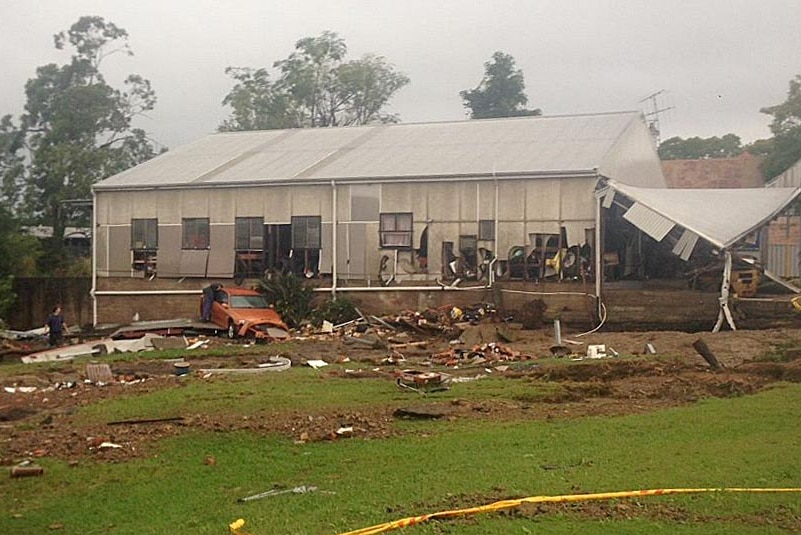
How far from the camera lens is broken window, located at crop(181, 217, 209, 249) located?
37.9 meters

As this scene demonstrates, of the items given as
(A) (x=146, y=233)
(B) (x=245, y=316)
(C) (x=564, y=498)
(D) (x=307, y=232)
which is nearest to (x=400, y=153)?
(D) (x=307, y=232)

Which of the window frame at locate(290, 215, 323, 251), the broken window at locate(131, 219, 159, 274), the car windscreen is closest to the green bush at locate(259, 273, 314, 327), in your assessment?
the car windscreen

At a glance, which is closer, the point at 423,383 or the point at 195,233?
the point at 423,383

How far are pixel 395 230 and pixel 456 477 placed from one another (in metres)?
25.1

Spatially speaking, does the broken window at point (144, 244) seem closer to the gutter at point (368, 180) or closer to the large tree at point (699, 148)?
the gutter at point (368, 180)

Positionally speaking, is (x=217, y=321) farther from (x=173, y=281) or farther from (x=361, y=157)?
(x=361, y=157)

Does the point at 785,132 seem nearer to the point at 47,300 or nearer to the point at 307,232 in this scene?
the point at 307,232

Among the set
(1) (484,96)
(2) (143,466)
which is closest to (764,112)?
(1) (484,96)

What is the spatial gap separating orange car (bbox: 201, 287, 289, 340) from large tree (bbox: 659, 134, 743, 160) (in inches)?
2107

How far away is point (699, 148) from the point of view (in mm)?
79312

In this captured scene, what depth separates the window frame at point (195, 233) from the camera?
37844 millimetres

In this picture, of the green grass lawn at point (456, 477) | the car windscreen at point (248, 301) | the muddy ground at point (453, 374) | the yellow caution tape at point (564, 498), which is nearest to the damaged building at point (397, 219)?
the car windscreen at point (248, 301)

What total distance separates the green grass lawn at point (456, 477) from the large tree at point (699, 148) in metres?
66.3

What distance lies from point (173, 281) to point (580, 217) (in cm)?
1580
